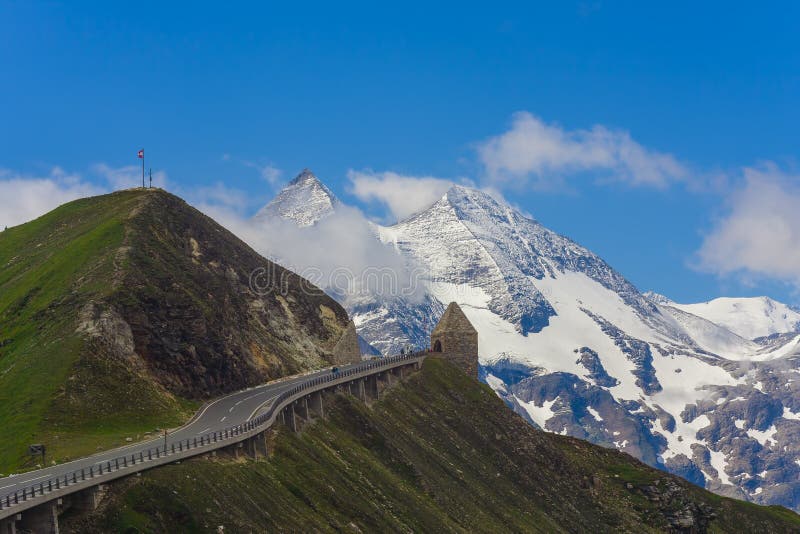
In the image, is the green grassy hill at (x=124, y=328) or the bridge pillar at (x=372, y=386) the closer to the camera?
the green grassy hill at (x=124, y=328)

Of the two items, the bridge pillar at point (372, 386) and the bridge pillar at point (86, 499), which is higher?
the bridge pillar at point (372, 386)

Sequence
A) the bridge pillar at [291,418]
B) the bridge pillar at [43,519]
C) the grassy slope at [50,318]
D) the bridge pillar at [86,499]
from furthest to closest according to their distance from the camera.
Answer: the bridge pillar at [291,418], the grassy slope at [50,318], the bridge pillar at [86,499], the bridge pillar at [43,519]

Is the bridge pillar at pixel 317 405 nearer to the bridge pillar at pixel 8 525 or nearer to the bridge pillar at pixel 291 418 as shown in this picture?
the bridge pillar at pixel 291 418

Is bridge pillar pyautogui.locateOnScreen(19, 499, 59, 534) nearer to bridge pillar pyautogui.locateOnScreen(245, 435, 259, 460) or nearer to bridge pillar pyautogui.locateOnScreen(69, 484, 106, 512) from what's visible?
bridge pillar pyautogui.locateOnScreen(69, 484, 106, 512)

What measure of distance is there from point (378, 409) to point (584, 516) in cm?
3558

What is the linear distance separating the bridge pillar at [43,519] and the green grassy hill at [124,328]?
23.8 metres

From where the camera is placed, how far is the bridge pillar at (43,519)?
77.4 m

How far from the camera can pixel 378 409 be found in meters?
167

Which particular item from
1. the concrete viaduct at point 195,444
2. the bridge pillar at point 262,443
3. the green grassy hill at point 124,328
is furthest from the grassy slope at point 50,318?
the bridge pillar at point 262,443

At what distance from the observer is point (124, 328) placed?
14025 cm

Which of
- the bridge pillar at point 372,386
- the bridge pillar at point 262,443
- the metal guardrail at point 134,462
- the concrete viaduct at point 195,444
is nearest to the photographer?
the metal guardrail at point 134,462

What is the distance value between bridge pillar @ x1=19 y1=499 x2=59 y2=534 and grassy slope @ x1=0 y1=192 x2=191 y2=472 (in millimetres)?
25282

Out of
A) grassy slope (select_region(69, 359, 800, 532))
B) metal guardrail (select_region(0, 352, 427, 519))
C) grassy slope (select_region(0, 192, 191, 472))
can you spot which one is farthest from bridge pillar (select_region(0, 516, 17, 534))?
grassy slope (select_region(0, 192, 191, 472))

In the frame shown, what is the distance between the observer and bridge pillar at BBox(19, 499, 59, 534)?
254 feet
